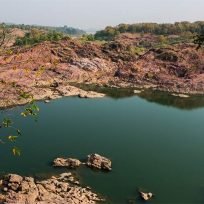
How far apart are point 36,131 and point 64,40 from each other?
1773 inches

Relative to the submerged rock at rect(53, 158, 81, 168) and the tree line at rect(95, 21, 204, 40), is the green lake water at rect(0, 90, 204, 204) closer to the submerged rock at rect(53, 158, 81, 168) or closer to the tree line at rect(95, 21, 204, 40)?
the submerged rock at rect(53, 158, 81, 168)

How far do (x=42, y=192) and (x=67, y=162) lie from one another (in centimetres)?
619

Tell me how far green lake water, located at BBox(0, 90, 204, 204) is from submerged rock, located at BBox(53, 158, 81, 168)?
1.94 feet

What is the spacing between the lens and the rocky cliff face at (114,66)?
70.9 metres

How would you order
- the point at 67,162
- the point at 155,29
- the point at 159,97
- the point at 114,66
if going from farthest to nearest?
the point at 155,29 < the point at 114,66 < the point at 159,97 < the point at 67,162

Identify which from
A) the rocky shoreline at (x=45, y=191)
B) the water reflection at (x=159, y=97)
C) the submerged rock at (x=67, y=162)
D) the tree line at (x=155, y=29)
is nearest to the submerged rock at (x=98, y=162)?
the submerged rock at (x=67, y=162)

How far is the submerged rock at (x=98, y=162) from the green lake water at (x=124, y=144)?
0.70 m

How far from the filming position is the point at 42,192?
94.0 feet

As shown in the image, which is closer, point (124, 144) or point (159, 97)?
point (124, 144)

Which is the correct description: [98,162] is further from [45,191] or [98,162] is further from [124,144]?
[45,191]

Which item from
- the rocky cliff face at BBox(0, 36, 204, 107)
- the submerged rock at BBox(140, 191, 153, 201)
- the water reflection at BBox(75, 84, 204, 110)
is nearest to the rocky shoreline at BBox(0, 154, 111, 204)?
the submerged rock at BBox(140, 191, 153, 201)

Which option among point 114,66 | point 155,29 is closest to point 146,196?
point 114,66

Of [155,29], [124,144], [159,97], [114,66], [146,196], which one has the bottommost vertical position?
[146,196]

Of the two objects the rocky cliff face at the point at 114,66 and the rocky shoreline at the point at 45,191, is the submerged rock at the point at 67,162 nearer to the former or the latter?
the rocky shoreline at the point at 45,191
